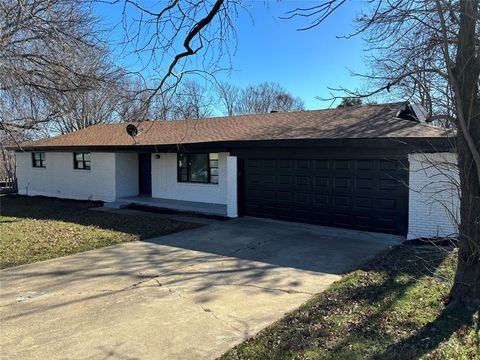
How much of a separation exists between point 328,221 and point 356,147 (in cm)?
238

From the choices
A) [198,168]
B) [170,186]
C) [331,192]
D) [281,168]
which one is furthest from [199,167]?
[331,192]

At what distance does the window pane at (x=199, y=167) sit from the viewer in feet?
53.2

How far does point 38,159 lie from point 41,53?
458 inches

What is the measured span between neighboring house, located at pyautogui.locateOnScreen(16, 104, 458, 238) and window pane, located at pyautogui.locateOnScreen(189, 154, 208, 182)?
4 cm

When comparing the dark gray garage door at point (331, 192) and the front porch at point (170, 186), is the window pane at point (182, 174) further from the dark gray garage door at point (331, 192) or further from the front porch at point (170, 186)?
the dark gray garage door at point (331, 192)

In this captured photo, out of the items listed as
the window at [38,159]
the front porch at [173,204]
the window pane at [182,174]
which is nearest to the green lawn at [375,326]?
the front porch at [173,204]

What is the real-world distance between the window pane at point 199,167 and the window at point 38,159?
10343 millimetres

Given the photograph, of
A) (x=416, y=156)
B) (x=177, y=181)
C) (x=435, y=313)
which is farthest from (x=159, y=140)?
(x=435, y=313)

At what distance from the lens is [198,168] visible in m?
16.5

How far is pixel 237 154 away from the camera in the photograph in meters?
13.8

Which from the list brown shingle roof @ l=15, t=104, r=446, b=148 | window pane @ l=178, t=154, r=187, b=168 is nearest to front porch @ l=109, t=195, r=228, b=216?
window pane @ l=178, t=154, r=187, b=168

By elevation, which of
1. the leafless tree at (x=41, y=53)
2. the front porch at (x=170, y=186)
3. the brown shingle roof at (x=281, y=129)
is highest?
the leafless tree at (x=41, y=53)

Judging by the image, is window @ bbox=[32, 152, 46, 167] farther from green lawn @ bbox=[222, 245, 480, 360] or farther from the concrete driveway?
green lawn @ bbox=[222, 245, 480, 360]

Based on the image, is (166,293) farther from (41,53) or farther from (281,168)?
(41,53)
